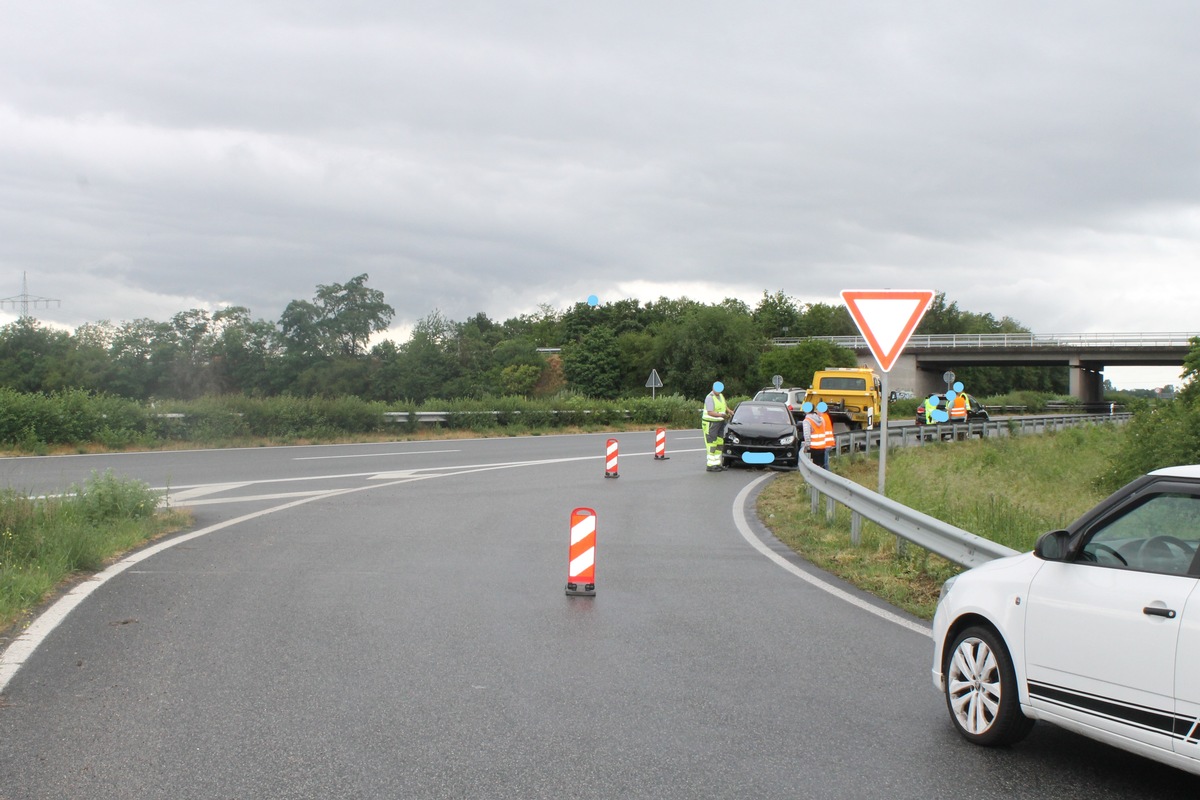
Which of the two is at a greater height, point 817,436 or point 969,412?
point 817,436

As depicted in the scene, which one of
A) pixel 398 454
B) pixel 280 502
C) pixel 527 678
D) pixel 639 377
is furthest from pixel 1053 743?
pixel 639 377

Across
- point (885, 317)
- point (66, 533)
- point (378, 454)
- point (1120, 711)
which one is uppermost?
point (885, 317)

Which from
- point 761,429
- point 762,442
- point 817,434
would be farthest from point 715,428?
point 817,434

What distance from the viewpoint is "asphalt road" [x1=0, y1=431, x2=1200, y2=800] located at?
4.66 meters

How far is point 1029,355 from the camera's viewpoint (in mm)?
84750

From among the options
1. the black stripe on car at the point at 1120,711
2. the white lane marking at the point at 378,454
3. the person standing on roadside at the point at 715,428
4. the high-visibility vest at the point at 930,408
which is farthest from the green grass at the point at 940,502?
the white lane marking at the point at 378,454

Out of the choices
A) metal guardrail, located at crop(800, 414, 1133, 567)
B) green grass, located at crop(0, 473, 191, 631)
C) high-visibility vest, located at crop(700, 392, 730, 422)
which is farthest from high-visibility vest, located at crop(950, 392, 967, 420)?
green grass, located at crop(0, 473, 191, 631)

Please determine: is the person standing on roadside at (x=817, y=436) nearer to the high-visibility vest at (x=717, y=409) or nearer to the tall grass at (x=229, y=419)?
the high-visibility vest at (x=717, y=409)

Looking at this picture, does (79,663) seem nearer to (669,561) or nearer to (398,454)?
(669,561)

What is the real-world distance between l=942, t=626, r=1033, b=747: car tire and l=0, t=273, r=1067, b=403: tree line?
178 ft

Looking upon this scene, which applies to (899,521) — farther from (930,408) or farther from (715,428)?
(930,408)

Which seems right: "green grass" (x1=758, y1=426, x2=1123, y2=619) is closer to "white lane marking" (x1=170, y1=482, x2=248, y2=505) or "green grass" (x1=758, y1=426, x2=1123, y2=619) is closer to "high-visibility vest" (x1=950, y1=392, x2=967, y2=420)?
"high-visibility vest" (x1=950, y1=392, x2=967, y2=420)

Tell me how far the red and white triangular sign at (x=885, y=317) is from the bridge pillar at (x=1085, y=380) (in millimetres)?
81460

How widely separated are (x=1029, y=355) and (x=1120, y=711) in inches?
3406
